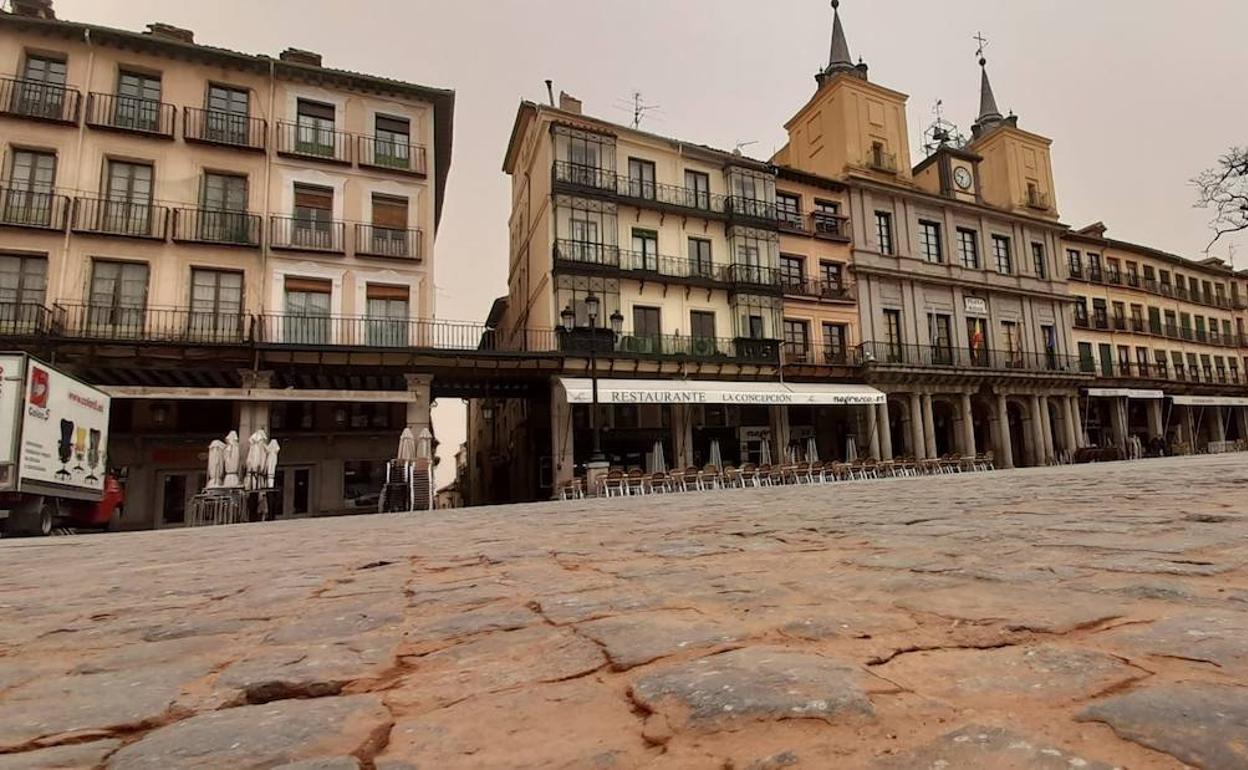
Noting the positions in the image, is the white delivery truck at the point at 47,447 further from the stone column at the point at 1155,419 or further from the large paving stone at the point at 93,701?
the stone column at the point at 1155,419

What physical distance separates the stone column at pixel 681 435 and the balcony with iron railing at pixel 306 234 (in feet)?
37.4

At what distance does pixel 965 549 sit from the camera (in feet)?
10.3

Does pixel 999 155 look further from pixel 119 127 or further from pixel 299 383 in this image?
pixel 119 127

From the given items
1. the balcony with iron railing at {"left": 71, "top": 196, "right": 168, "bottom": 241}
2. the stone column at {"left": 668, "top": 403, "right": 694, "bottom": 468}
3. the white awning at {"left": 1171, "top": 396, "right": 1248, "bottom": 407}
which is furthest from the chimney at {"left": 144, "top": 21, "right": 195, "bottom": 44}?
the white awning at {"left": 1171, "top": 396, "right": 1248, "bottom": 407}

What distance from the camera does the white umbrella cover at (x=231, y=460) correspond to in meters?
14.0

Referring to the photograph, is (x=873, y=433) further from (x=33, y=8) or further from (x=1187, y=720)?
(x=33, y=8)

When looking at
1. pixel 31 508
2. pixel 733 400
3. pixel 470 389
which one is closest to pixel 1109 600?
pixel 31 508

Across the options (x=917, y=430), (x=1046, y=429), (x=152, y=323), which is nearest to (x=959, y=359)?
(x=917, y=430)

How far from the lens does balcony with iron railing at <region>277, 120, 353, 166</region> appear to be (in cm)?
1895

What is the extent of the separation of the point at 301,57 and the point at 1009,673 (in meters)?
23.8

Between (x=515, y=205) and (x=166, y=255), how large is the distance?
1338 cm

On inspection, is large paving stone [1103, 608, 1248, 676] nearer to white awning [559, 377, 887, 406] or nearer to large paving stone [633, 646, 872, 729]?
large paving stone [633, 646, 872, 729]

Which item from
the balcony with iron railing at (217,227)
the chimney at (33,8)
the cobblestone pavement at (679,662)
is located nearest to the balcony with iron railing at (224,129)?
the balcony with iron railing at (217,227)

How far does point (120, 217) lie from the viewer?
17.1 meters
